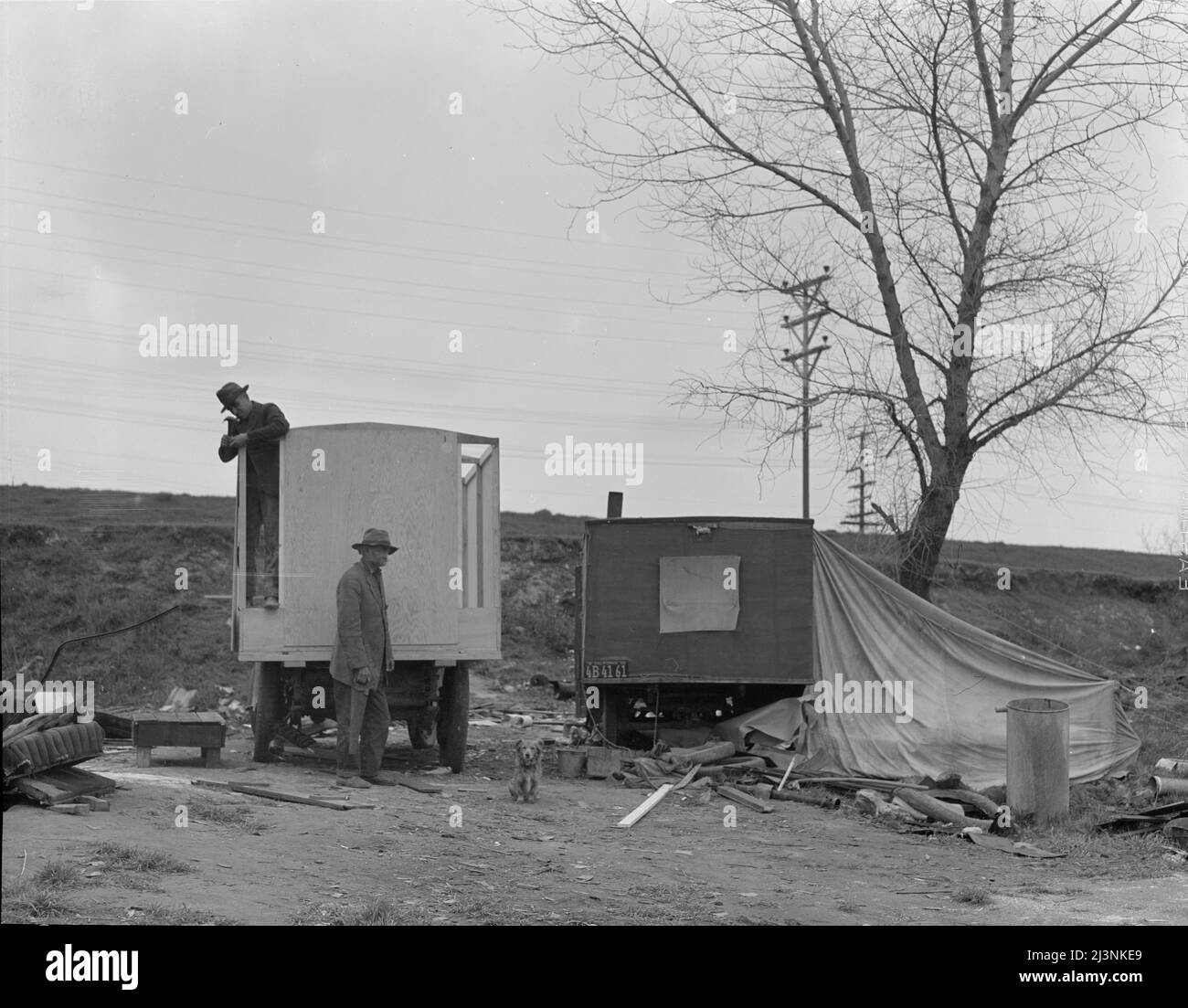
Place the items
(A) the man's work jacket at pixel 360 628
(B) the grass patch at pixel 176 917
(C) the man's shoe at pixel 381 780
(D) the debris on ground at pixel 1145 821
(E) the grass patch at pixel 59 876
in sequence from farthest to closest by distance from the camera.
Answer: (C) the man's shoe at pixel 381 780 → (A) the man's work jacket at pixel 360 628 → (D) the debris on ground at pixel 1145 821 → (E) the grass patch at pixel 59 876 → (B) the grass patch at pixel 176 917

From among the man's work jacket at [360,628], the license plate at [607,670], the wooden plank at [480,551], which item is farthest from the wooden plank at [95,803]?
the license plate at [607,670]

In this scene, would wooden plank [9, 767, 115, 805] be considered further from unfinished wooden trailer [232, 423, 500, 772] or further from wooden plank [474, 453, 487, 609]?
wooden plank [474, 453, 487, 609]

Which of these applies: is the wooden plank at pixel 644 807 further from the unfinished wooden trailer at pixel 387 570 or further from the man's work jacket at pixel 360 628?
the man's work jacket at pixel 360 628

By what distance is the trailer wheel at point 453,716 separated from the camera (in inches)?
527

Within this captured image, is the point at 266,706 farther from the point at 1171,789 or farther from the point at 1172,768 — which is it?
the point at 1172,768

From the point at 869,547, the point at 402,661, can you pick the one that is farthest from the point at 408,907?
the point at 869,547

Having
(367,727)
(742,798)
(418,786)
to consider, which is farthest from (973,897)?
(367,727)

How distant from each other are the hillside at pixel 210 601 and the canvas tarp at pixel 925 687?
1.65m

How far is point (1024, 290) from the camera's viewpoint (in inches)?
700

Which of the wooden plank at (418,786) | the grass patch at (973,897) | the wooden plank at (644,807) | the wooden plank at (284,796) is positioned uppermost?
the wooden plank at (284,796)
